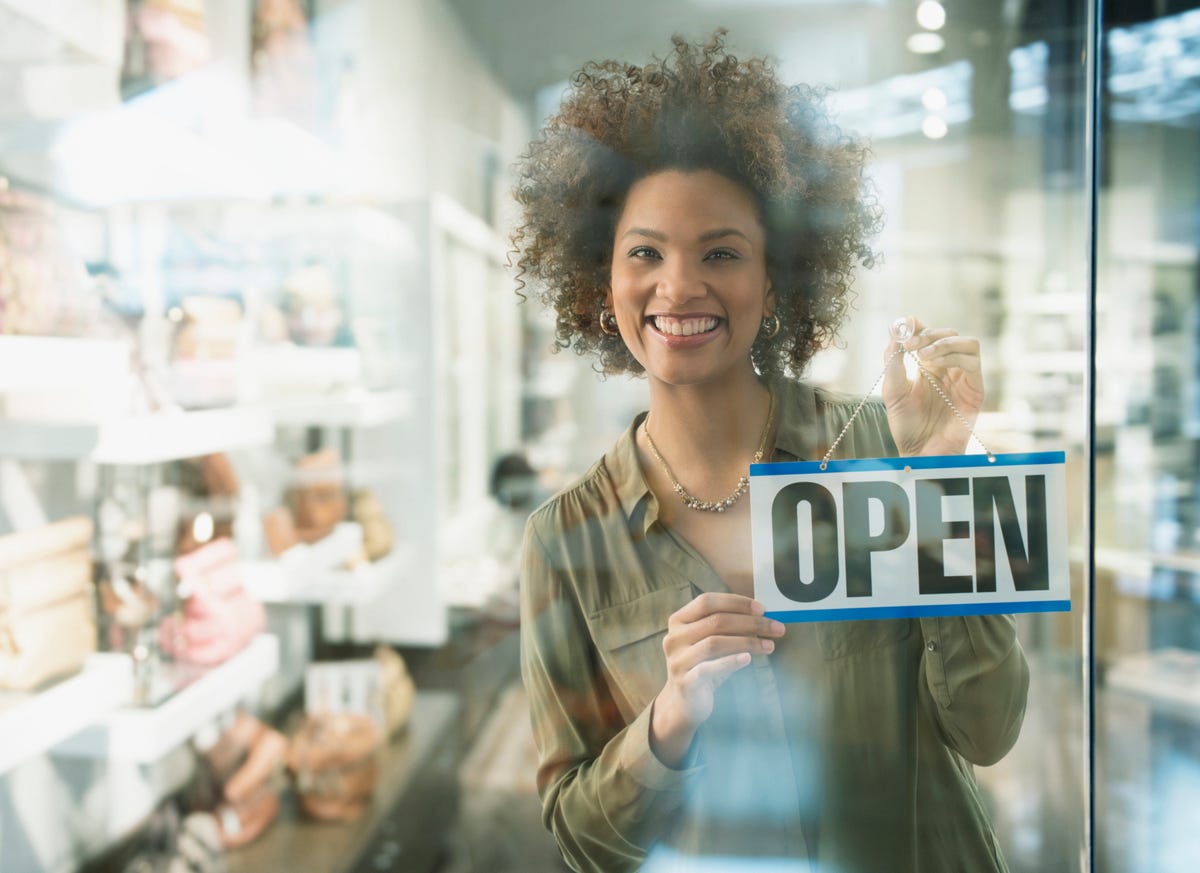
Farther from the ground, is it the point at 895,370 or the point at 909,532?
the point at 895,370

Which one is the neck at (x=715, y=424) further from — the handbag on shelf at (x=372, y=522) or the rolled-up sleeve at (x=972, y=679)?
the handbag on shelf at (x=372, y=522)

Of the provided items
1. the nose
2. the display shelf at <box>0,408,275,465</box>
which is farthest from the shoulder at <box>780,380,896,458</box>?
the display shelf at <box>0,408,275,465</box>

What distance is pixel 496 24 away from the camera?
1.09 metres

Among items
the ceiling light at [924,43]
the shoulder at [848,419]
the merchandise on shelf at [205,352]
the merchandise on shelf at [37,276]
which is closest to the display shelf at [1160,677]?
the ceiling light at [924,43]

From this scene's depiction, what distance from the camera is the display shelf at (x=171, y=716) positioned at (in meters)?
1.23

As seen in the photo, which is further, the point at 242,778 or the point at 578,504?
the point at 242,778

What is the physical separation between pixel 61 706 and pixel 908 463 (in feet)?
3.83

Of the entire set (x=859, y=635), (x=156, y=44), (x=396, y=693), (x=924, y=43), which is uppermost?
(x=156, y=44)

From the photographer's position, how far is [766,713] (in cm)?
76

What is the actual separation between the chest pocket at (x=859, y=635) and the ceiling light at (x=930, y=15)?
780 millimetres

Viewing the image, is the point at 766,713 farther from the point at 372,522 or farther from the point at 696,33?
the point at 372,522

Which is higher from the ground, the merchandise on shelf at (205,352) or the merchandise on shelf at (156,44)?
the merchandise on shelf at (156,44)

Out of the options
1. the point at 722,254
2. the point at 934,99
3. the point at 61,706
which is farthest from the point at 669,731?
the point at 61,706

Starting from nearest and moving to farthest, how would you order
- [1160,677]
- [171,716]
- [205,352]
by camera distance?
1. [171,716]
2. [205,352]
3. [1160,677]
